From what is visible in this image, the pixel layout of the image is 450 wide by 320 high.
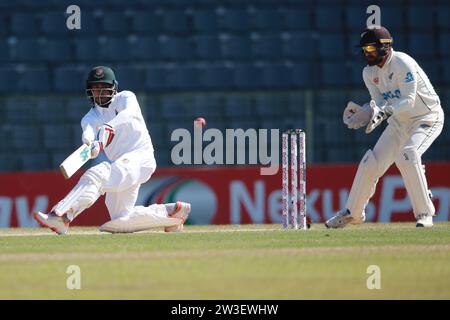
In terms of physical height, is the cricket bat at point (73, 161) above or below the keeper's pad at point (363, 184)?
above

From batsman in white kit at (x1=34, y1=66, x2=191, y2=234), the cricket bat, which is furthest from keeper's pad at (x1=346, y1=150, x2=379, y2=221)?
the cricket bat

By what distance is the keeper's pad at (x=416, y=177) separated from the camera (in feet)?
36.6

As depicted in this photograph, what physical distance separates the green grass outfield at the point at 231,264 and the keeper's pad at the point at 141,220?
0.74ft

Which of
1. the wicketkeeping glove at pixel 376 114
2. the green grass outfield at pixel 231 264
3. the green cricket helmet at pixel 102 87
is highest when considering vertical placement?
the green cricket helmet at pixel 102 87

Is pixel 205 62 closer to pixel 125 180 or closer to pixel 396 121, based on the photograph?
pixel 396 121

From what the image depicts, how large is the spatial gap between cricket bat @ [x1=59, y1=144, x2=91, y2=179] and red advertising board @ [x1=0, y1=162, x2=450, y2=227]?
449cm

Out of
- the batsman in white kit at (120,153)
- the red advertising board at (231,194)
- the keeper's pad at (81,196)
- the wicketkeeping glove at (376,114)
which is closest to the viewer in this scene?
the keeper's pad at (81,196)

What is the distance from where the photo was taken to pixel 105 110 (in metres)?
11.3

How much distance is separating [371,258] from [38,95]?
856 cm

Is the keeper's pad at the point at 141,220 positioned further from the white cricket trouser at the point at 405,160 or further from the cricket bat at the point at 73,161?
the white cricket trouser at the point at 405,160

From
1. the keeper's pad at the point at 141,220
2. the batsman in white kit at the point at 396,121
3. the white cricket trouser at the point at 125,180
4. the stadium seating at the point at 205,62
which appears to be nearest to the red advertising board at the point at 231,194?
the stadium seating at the point at 205,62

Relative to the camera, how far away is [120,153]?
11234 mm
